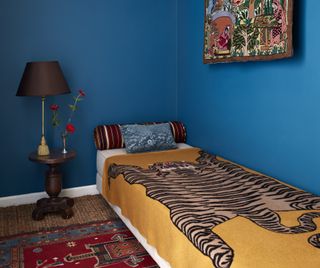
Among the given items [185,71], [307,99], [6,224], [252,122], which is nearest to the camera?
[307,99]

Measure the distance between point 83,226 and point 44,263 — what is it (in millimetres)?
600

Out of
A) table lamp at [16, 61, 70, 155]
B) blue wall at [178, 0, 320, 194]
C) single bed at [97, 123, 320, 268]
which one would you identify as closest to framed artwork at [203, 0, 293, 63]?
blue wall at [178, 0, 320, 194]

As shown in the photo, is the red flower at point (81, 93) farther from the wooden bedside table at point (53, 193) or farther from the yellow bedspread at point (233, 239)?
the yellow bedspread at point (233, 239)

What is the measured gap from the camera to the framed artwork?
8.02 ft

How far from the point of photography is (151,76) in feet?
12.9

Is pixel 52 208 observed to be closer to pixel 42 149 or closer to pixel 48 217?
pixel 48 217

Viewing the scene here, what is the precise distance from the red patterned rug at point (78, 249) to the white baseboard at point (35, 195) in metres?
0.70

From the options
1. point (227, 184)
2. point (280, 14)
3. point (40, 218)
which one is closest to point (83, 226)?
point (40, 218)

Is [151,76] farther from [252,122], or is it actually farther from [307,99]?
[307,99]

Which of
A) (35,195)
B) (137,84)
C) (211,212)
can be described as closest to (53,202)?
(35,195)

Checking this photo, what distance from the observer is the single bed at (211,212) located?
5.40 ft

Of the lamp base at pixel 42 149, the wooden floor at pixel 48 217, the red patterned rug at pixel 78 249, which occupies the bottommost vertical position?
the red patterned rug at pixel 78 249

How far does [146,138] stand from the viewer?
11.5 feet

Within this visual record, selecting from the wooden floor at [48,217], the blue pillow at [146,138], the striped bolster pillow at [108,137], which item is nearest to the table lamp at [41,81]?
the striped bolster pillow at [108,137]
